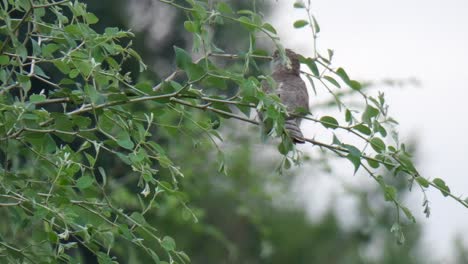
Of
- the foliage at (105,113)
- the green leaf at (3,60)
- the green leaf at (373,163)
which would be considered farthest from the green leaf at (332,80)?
the green leaf at (3,60)

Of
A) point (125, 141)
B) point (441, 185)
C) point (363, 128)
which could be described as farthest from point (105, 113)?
point (441, 185)

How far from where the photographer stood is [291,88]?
5.47 feet

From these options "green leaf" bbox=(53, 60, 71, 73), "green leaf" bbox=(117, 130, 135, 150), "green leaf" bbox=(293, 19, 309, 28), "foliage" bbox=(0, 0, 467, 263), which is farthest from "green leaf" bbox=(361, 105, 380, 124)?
"green leaf" bbox=(53, 60, 71, 73)

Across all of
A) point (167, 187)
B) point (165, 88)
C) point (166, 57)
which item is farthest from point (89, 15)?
point (166, 57)

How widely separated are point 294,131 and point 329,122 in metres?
0.07

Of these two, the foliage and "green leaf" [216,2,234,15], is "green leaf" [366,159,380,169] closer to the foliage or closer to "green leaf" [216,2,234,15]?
the foliage

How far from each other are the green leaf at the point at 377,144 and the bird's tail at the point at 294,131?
113 mm

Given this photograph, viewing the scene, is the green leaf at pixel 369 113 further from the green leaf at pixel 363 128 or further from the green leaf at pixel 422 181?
the green leaf at pixel 422 181

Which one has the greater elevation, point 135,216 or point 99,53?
point 99,53

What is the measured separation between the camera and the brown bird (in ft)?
5.21

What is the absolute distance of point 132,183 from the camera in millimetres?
5039

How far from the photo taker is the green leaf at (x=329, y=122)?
5.20 ft

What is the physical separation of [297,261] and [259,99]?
19.3ft

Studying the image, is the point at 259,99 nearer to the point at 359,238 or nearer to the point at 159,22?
the point at 159,22
